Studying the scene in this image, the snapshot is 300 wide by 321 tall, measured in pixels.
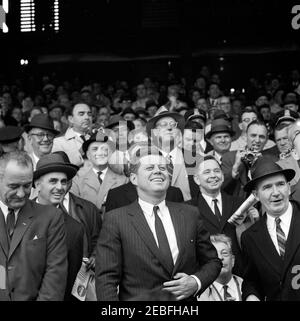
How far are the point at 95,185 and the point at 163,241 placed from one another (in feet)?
7.93

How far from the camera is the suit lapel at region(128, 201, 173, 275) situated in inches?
178

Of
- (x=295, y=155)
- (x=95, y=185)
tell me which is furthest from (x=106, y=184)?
(x=295, y=155)

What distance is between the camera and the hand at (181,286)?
4.48 meters

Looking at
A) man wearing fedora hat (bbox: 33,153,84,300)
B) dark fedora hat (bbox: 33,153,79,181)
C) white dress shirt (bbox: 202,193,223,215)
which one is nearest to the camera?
man wearing fedora hat (bbox: 33,153,84,300)

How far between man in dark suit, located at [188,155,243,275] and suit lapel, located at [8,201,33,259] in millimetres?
1972

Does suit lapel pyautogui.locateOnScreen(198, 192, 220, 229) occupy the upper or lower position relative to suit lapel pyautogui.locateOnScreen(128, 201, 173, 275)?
upper

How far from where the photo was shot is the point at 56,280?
14.8 feet

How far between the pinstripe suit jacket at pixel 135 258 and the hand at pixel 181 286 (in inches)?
2.0

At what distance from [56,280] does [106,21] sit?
12.6 metres

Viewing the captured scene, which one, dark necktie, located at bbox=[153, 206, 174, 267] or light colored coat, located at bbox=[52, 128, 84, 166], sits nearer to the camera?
dark necktie, located at bbox=[153, 206, 174, 267]

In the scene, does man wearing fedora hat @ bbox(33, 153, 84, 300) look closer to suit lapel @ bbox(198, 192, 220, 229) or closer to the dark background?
suit lapel @ bbox(198, 192, 220, 229)

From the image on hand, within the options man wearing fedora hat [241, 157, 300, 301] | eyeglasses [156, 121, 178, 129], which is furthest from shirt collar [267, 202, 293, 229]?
eyeglasses [156, 121, 178, 129]

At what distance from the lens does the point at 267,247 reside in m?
4.82

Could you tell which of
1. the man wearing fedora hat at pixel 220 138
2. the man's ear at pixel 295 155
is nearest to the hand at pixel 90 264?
the man's ear at pixel 295 155
